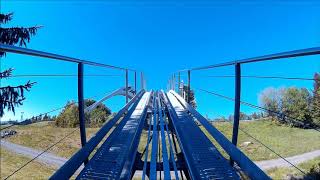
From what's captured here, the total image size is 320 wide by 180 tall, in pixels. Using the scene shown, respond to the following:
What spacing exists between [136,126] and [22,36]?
6299 millimetres

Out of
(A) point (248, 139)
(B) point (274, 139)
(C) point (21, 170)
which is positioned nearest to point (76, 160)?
(C) point (21, 170)

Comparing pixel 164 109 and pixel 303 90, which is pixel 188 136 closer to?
pixel 164 109

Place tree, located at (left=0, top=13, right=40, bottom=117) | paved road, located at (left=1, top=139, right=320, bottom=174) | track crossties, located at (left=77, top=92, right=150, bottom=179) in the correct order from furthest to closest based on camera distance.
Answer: paved road, located at (left=1, top=139, right=320, bottom=174)
tree, located at (left=0, top=13, right=40, bottom=117)
track crossties, located at (left=77, top=92, right=150, bottom=179)

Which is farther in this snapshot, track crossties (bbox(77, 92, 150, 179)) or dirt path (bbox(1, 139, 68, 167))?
dirt path (bbox(1, 139, 68, 167))

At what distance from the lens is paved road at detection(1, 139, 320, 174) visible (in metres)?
13.5

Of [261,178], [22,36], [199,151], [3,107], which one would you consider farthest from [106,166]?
[22,36]

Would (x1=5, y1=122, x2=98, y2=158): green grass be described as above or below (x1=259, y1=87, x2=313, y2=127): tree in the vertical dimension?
below

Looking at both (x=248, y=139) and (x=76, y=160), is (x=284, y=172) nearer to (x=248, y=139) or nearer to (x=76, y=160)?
(x=248, y=139)

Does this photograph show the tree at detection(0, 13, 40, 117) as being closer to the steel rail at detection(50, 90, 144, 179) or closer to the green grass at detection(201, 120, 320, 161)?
the steel rail at detection(50, 90, 144, 179)

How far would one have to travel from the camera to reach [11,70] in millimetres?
9281

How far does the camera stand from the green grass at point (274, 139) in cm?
1552

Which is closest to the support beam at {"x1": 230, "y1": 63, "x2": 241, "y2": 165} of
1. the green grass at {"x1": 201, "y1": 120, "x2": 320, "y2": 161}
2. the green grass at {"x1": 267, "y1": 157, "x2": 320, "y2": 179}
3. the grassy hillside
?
the green grass at {"x1": 267, "y1": 157, "x2": 320, "y2": 179}

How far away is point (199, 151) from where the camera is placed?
371 centimetres

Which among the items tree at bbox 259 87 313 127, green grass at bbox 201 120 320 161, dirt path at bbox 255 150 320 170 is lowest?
dirt path at bbox 255 150 320 170
